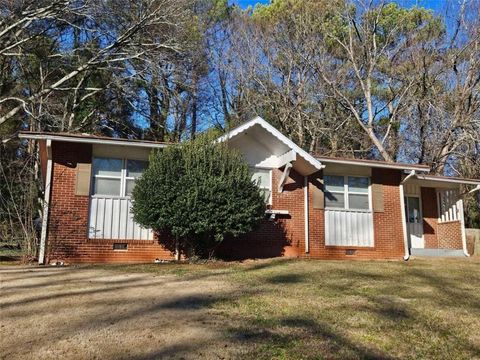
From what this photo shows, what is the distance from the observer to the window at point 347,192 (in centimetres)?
1630

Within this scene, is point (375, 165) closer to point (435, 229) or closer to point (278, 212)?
point (278, 212)

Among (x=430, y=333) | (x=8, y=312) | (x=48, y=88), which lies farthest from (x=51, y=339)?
(x=48, y=88)

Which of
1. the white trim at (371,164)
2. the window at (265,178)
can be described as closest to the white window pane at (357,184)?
the white trim at (371,164)

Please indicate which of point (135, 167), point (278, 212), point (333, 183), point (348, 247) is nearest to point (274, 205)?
point (278, 212)

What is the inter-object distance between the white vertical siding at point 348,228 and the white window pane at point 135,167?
603 centimetres

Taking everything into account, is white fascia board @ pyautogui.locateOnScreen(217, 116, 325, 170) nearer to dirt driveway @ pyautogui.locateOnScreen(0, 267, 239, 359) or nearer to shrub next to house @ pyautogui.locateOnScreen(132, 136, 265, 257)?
shrub next to house @ pyautogui.locateOnScreen(132, 136, 265, 257)

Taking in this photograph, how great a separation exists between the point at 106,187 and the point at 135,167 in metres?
1.01

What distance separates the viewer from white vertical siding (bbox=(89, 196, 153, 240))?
1369 cm

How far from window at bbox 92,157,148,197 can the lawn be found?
360cm

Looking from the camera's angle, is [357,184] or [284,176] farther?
[357,184]

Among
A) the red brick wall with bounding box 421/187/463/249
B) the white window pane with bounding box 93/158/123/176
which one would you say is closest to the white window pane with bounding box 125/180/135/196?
the white window pane with bounding box 93/158/123/176

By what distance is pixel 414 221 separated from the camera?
1923cm

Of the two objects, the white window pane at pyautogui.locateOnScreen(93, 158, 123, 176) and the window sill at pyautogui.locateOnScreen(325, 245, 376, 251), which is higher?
the white window pane at pyautogui.locateOnScreen(93, 158, 123, 176)

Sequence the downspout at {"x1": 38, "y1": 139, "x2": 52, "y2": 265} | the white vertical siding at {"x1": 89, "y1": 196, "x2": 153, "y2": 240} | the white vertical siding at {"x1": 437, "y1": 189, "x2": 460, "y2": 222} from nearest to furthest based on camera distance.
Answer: the downspout at {"x1": 38, "y1": 139, "x2": 52, "y2": 265}, the white vertical siding at {"x1": 89, "y1": 196, "x2": 153, "y2": 240}, the white vertical siding at {"x1": 437, "y1": 189, "x2": 460, "y2": 222}
